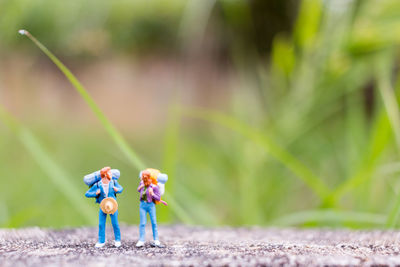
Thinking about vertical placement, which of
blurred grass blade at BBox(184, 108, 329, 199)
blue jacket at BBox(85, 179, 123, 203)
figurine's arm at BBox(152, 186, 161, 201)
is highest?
blurred grass blade at BBox(184, 108, 329, 199)

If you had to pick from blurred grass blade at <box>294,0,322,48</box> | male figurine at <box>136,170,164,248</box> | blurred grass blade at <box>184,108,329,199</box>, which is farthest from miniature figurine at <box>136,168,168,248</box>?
blurred grass blade at <box>294,0,322,48</box>

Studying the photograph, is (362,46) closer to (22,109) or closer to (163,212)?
(163,212)

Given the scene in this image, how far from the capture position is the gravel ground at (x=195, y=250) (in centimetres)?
22

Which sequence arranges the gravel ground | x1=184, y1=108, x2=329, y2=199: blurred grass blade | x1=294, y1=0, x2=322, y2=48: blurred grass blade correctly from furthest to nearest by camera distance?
1. x1=294, y1=0, x2=322, y2=48: blurred grass blade
2. x1=184, y1=108, x2=329, y2=199: blurred grass blade
3. the gravel ground

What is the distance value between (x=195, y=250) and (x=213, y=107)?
0.84 meters

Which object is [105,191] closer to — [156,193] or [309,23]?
[156,193]

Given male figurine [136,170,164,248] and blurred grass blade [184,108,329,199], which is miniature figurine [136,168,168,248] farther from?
blurred grass blade [184,108,329,199]

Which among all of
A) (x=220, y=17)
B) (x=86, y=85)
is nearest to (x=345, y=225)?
(x=220, y=17)

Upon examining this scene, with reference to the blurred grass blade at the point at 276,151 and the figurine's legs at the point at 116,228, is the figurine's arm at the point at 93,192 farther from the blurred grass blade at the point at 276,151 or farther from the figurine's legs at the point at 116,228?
the blurred grass blade at the point at 276,151

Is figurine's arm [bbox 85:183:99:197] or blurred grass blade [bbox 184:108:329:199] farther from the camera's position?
blurred grass blade [bbox 184:108:329:199]

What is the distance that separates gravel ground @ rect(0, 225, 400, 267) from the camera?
219 millimetres

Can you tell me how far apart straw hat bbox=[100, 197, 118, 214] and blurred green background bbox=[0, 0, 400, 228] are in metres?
0.07

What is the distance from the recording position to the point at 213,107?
1083mm

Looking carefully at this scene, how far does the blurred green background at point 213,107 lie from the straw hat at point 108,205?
75mm
